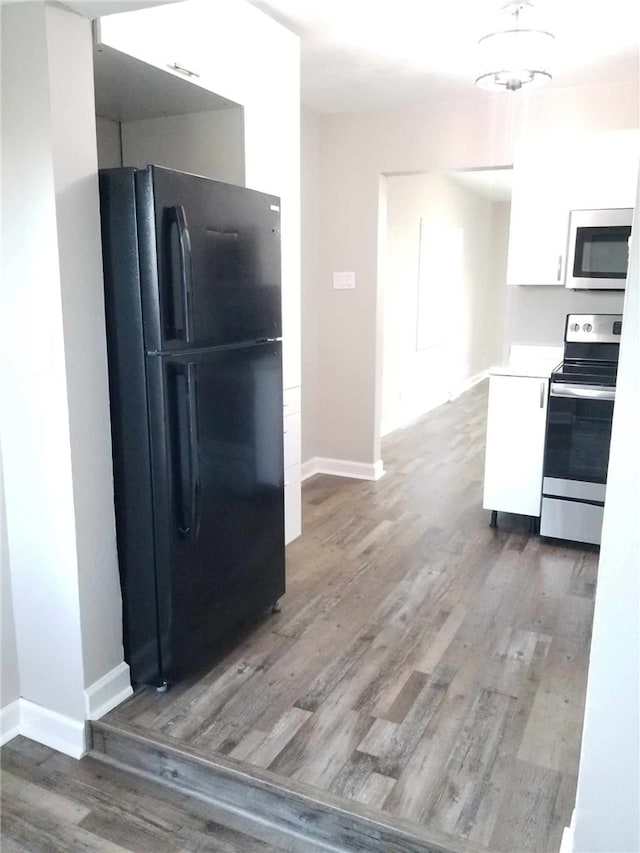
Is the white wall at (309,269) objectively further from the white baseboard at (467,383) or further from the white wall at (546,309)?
the white baseboard at (467,383)

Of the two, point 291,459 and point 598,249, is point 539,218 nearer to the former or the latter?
point 598,249

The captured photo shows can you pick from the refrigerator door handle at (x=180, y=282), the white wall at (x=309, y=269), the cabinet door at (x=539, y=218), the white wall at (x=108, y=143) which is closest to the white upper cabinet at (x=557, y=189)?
the cabinet door at (x=539, y=218)

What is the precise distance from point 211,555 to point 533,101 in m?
3.27

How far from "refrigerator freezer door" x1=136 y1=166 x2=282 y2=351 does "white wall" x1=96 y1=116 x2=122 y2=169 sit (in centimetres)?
87

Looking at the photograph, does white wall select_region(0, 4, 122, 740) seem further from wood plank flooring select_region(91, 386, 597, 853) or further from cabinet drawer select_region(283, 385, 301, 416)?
cabinet drawer select_region(283, 385, 301, 416)

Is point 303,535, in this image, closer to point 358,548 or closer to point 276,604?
point 358,548

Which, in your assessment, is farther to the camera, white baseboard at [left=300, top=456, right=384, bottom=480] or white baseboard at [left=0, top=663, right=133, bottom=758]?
white baseboard at [left=300, top=456, right=384, bottom=480]

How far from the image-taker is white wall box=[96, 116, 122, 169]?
286 cm

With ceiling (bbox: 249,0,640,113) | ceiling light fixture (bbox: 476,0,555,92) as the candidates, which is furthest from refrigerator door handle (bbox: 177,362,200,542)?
ceiling light fixture (bbox: 476,0,555,92)

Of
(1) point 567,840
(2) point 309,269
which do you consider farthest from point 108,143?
(1) point 567,840

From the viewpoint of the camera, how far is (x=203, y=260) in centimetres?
214

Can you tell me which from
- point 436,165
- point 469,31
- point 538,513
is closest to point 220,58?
point 469,31

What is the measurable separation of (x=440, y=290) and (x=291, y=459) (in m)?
4.69

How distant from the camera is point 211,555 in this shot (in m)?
2.31
